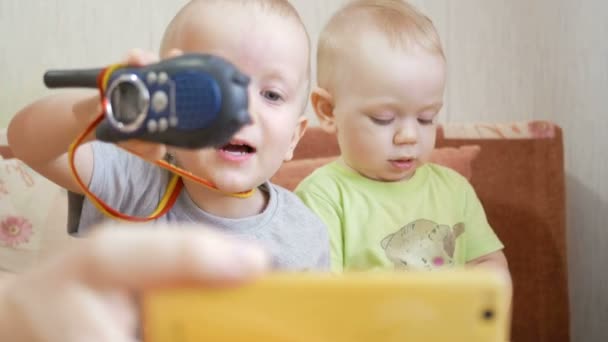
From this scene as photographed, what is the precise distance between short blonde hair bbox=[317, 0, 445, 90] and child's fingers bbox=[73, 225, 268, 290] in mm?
687

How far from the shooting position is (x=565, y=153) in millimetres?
1516

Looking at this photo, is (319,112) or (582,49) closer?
(319,112)

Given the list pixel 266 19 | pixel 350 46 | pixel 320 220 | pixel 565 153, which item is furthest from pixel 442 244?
pixel 565 153

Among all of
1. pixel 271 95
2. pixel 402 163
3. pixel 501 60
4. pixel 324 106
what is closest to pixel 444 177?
pixel 402 163

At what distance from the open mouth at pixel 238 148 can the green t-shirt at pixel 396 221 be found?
25 centimetres

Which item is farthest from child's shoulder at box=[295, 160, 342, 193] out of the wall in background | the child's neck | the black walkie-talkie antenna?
the wall in background

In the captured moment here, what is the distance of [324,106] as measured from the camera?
3.28ft

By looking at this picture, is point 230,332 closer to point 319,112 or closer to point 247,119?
point 247,119

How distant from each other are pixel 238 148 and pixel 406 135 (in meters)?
0.31

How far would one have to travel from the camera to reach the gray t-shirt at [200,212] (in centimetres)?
70

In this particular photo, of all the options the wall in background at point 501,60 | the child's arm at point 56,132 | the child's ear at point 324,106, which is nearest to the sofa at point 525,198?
the wall in background at point 501,60

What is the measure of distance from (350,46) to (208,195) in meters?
0.36

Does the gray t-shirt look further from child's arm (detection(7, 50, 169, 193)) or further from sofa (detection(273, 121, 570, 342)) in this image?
sofa (detection(273, 121, 570, 342))

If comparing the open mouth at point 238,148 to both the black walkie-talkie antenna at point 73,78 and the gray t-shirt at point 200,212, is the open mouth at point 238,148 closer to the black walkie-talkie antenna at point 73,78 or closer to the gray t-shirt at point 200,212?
the gray t-shirt at point 200,212
